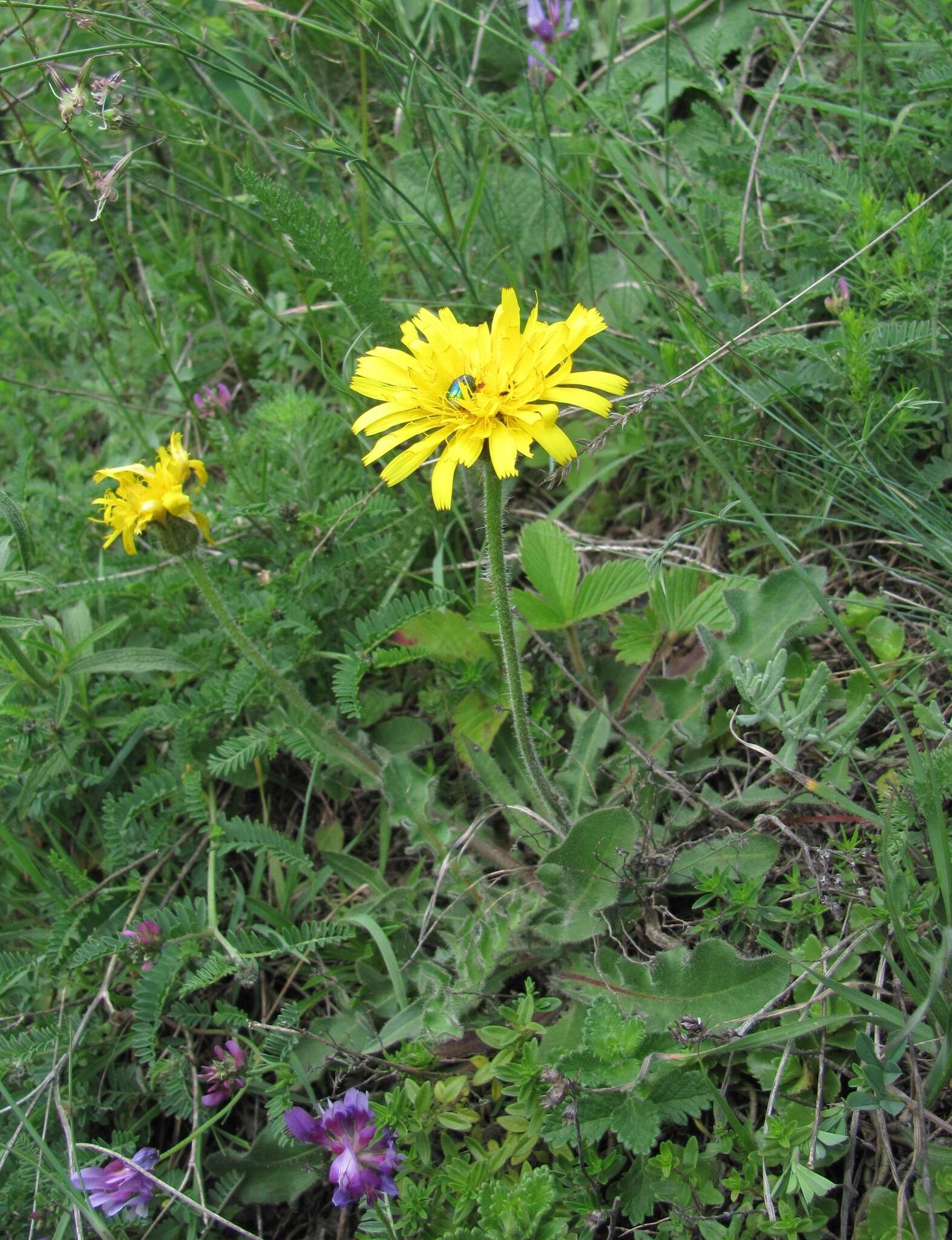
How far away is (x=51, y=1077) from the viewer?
6.29 ft

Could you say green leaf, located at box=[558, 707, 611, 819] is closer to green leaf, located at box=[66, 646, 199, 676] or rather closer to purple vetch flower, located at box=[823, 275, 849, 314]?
green leaf, located at box=[66, 646, 199, 676]

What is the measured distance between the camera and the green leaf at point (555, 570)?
2.17m

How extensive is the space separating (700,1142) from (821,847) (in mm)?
552

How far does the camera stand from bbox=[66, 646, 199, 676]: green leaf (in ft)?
7.16

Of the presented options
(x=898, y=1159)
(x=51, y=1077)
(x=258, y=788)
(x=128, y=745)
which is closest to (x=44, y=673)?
(x=128, y=745)

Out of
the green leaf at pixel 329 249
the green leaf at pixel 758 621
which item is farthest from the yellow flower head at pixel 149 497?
the green leaf at pixel 758 621

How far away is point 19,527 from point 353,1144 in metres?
1.37

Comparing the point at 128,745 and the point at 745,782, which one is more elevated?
the point at 128,745

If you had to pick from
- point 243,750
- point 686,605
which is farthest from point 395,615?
point 686,605

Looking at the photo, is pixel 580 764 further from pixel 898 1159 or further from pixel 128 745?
pixel 128 745

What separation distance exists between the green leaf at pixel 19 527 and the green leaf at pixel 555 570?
1070mm

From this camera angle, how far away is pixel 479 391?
154 cm

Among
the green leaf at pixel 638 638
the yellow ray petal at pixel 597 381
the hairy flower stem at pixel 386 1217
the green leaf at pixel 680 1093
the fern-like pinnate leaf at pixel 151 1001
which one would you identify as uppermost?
the yellow ray petal at pixel 597 381

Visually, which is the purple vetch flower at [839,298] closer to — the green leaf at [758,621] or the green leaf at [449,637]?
→ the green leaf at [758,621]
